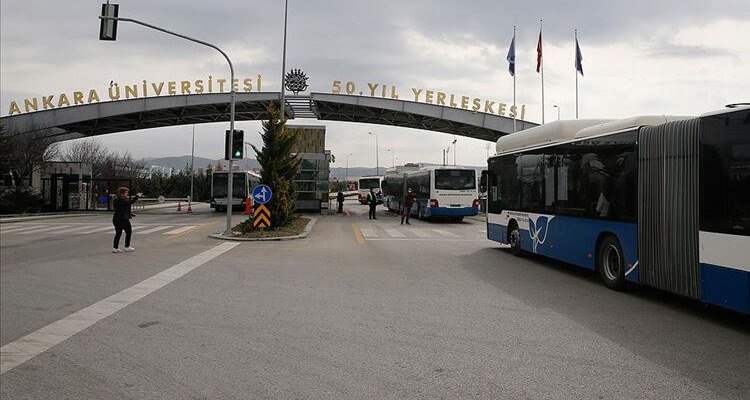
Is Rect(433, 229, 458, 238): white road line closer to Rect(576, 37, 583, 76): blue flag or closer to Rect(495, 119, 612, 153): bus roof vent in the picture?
Rect(495, 119, 612, 153): bus roof vent

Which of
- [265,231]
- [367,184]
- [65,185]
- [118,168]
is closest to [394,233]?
[265,231]

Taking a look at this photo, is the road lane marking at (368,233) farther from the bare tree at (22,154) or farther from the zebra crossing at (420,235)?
the bare tree at (22,154)

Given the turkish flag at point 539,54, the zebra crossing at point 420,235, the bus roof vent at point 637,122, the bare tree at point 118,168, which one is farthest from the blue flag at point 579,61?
the bare tree at point 118,168

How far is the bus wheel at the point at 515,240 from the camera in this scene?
1317 cm

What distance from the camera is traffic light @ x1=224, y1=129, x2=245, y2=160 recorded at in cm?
1905

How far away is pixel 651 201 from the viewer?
25.3 feet

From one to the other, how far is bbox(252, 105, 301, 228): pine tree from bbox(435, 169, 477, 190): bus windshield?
8.40 metres

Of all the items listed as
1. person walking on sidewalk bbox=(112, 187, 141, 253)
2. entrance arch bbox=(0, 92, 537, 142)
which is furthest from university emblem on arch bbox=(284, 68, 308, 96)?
person walking on sidewalk bbox=(112, 187, 141, 253)

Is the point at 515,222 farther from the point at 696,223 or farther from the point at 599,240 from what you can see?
the point at 696,223

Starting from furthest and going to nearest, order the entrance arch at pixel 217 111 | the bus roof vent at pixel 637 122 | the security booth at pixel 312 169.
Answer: the entrance arch at pixel 217 111
the security booth at pixel 312 169
the bus roof vent at pixel 637 122

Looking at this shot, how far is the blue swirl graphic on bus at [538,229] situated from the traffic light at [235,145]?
36.2ft

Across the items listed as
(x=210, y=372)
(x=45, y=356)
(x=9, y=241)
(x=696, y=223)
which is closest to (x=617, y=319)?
(x=696, y=223)

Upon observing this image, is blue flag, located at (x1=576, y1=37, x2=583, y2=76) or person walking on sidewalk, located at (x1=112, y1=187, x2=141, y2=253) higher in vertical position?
blue flag, located at (x1=576, y1=37, x2=583, y2=76)

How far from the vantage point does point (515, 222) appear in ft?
44.1
